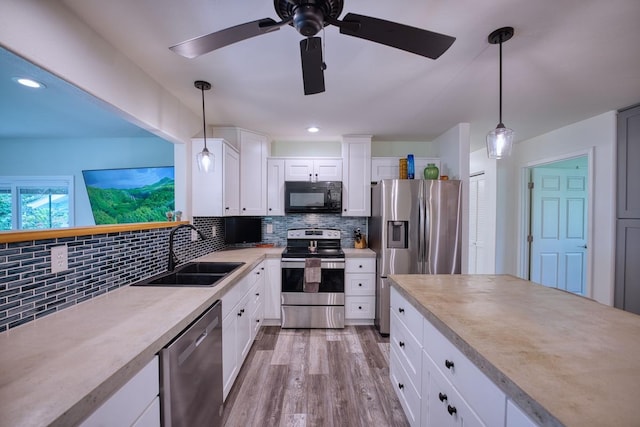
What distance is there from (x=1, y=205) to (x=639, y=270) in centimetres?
657

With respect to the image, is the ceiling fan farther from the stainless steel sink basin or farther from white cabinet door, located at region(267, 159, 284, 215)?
white cabinet door, located at region(267, 159, 284, 215)

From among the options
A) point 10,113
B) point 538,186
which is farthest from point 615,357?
point 10,113

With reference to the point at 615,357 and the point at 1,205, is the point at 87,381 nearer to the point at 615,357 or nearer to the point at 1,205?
the point at 615,357

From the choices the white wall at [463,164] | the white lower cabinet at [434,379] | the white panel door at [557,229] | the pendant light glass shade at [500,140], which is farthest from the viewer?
the white panel door at [557,229]

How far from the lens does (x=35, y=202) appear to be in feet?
8.78

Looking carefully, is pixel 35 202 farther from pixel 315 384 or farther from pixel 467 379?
pixel 467 379

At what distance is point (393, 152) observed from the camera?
11.7 feet

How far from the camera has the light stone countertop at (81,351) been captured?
1.93 ft

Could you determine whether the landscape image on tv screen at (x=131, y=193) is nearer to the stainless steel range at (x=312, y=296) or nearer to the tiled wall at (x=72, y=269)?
the tiled wall at (x=72, y=269)

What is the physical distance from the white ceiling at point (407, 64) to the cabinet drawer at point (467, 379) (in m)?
1.60

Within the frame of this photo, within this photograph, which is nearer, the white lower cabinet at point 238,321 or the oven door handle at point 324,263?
the white lower cabinet at point 238,321

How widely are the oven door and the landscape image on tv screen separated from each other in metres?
1.61

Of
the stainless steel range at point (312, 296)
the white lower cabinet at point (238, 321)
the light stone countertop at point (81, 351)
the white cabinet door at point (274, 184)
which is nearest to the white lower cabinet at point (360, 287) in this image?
the stainless steel range at point (312, 296)

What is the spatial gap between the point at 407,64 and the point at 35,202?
4.06 meters
